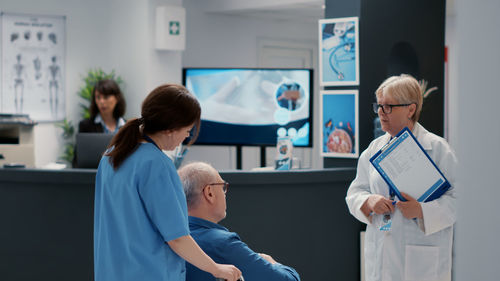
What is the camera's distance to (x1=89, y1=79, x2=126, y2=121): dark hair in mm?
6141

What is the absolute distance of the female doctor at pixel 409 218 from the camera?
2.42m

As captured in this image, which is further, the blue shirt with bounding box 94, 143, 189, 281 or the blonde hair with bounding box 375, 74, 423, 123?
the blonde hair with bounding box 375, 74, 423, 123

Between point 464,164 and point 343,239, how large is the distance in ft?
9.78

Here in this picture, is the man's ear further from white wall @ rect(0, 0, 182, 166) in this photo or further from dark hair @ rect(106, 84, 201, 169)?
white wall @ rect(0, 0, 182, 166)

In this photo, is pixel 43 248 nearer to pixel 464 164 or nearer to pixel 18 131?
pixel 18 131

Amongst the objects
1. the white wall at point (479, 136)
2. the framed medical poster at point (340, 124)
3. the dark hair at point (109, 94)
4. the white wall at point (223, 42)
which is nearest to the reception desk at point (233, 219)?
the framed medical poster at point (340, 124)

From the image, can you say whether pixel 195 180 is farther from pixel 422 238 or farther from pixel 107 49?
pixel 107 49

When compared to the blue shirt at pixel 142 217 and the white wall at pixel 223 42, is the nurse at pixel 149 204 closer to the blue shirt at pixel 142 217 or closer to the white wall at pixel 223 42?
the blue shirt at pixel 142 217

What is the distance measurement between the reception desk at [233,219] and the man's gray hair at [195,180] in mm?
1475

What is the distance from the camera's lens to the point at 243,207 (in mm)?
3727

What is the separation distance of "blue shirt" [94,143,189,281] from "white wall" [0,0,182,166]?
4.76 meters

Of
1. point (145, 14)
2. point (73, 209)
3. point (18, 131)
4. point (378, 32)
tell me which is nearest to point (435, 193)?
point (378, 32)

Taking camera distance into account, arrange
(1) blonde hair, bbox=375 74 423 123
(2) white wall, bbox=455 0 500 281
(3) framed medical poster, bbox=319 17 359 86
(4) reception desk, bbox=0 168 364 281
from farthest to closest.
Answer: (3) framed medical poster, bbox=319 17 359 86
(4) reception desk, bbox=0 168 364 281
(1) blonde hair, bbox=375 74 423 123
(2) white wall, bbox=455 0 500 281

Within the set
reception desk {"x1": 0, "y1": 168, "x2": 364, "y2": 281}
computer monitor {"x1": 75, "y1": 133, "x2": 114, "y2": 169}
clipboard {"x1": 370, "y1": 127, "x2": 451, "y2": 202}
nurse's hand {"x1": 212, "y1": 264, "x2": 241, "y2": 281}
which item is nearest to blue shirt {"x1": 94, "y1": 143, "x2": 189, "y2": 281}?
nurse's hand {"x1": 212, "y1": 264, "x2": 241, "y2": 281}
